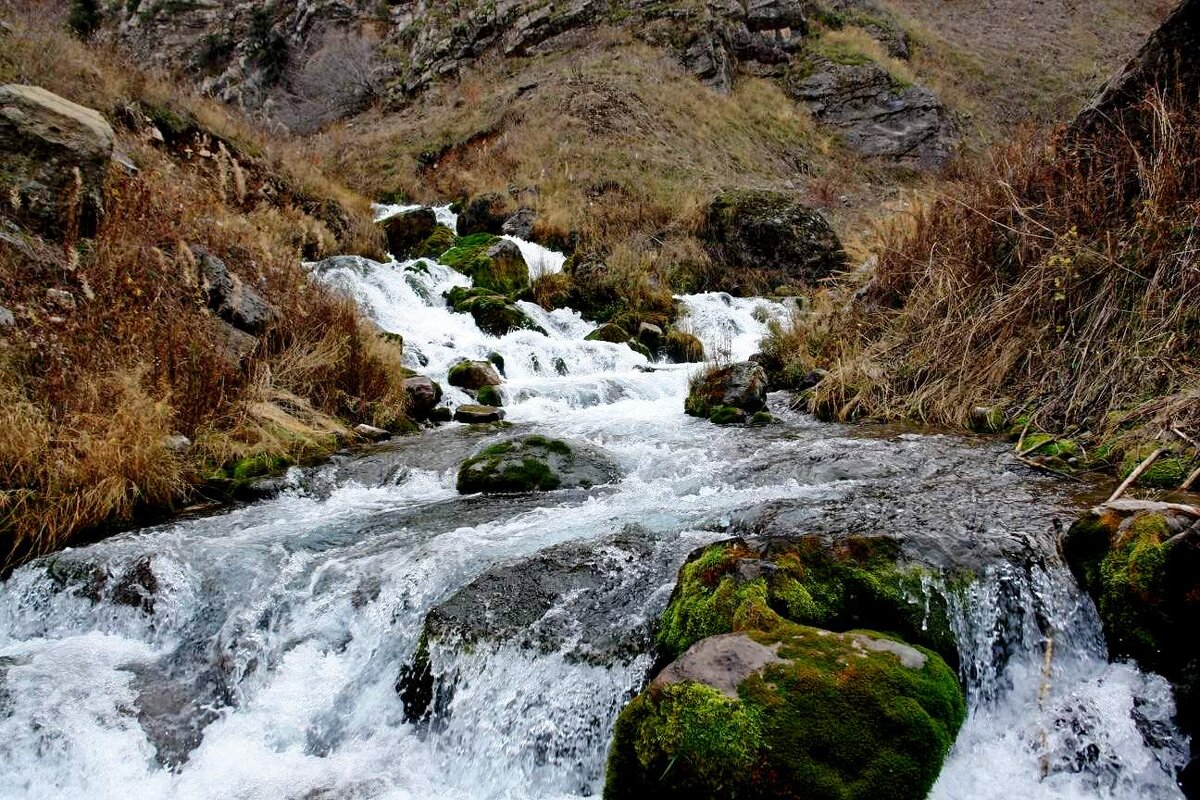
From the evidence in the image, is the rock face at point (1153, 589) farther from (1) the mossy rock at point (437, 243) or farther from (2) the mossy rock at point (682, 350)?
(1) the mossy rock at point (437, 243)

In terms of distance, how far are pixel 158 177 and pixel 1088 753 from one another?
883 cm

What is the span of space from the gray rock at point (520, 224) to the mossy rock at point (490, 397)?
23.3 feet

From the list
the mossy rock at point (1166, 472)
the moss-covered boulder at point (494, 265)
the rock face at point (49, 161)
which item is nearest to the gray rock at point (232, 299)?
the rock face at point (49, 161)

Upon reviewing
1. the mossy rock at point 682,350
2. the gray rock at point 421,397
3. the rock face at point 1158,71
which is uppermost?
the rock face at point 1158,71

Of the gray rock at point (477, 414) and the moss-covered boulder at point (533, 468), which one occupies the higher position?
the moss-covered boulder at point (533, 468)

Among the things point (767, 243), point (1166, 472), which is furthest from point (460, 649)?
point (767, 243)

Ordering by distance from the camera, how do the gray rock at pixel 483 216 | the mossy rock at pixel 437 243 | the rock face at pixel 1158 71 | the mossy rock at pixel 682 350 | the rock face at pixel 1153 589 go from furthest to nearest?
the gray rock at pixel 483 216 < the mossy rock at pixel 437 243 < the mossy rock at pixel 682 350 < the rock face at pixel 1158 71 < the rock face at pixel 1153 589

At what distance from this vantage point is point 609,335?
1091 centimetres

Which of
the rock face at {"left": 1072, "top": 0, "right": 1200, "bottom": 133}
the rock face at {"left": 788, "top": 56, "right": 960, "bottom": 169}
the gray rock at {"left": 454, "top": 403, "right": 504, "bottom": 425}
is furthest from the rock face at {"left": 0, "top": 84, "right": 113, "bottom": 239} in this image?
the rock face at {"left": 788, "top": 56, "right": 960, "bottom": 169}

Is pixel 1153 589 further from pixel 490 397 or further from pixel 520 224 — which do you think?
pixel 520 224

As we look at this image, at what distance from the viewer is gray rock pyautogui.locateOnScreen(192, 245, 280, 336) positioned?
6.30 meters

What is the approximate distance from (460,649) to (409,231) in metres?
12.2

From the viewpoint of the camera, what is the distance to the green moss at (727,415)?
23.5ft

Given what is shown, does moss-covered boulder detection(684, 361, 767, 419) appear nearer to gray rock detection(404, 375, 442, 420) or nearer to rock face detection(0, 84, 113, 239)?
gray rock detection(404, 375, 442, 420)
